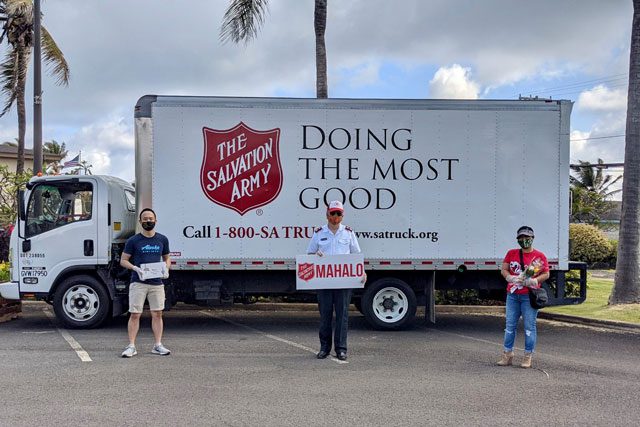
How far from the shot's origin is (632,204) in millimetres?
12102

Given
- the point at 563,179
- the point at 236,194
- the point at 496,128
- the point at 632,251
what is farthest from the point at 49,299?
the point at 632,251

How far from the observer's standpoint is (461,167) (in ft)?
32.6

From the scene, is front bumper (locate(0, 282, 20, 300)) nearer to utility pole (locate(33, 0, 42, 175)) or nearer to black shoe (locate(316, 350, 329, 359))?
utility pole (locate(33, 0, 42, 175))

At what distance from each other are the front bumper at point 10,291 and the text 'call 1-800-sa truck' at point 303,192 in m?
0.02

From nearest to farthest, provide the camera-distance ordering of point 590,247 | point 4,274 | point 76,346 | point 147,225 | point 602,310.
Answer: point 147,225 < point 76,346 < point 602,310 < point 4,274 < point 590,247

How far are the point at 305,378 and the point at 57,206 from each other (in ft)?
17.0

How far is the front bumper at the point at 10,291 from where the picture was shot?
9.83 meters

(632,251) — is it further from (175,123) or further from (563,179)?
(175,123)

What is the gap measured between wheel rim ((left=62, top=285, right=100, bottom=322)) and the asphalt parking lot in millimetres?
274

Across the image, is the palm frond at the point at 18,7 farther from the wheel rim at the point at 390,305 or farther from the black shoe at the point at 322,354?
the black shoe at the point at 322,354

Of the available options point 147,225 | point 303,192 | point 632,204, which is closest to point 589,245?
point 632,204

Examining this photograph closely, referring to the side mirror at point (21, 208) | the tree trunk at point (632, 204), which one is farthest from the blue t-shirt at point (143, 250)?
the tree trunk at point (632, 204)

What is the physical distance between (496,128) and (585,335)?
347cm

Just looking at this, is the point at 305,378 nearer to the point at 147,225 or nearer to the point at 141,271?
the point at 141,271
